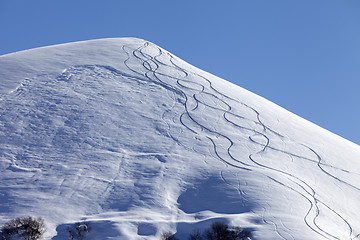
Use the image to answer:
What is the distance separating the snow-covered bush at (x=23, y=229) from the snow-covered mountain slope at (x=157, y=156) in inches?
32.1

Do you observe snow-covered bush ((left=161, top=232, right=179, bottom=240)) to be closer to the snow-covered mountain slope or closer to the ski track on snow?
the snow-covered mountain slope

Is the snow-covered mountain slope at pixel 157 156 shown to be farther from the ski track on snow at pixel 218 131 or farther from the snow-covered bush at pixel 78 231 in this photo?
Answer: the snow-covered bush at pixel 78 231

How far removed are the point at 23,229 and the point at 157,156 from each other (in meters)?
10.5

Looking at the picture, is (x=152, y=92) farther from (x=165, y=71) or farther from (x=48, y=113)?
(x=48, y=113)

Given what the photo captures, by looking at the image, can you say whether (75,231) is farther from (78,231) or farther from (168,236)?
(168,236)

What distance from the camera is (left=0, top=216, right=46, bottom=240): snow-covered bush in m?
23.1

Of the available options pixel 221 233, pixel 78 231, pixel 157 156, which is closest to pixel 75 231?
pixel 78 231

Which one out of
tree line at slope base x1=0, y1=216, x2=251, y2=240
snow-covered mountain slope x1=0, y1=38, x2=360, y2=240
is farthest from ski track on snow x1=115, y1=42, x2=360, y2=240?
tree line at slope base x1=0, y1=216, x2=251, y2=240

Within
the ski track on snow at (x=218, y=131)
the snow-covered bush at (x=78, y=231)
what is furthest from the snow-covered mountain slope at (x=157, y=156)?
the snow-covered bush at (x=78, y=231)

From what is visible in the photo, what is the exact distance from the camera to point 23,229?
23391 millimetres

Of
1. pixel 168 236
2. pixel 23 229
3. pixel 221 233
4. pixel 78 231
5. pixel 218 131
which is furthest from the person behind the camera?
pixel 218 131

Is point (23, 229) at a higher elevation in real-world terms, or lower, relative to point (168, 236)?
lower

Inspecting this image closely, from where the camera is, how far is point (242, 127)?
124ft

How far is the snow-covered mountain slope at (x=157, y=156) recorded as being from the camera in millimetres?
26453
